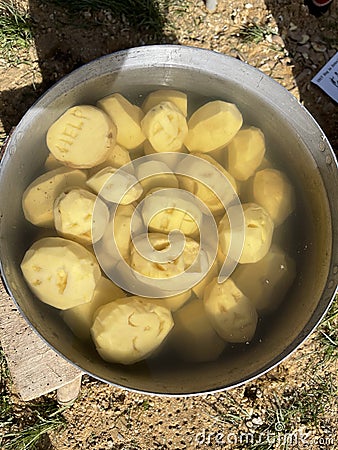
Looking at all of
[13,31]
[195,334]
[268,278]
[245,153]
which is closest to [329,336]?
[268,278]

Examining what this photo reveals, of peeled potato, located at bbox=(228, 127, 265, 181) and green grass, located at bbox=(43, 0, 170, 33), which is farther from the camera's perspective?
green grass, located at bbox=(43, 0, 170, 33)

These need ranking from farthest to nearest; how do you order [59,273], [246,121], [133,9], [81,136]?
[133,9] → [246,121] → [81,136] → [59,273]

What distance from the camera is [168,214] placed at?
1.17 m

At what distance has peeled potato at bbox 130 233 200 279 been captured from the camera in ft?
3.74

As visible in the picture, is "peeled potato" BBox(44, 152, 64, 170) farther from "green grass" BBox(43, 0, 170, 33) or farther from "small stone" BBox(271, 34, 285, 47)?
"small stone" BBox(271, 34, 285, 47)

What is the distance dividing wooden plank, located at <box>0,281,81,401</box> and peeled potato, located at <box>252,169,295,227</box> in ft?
2.19

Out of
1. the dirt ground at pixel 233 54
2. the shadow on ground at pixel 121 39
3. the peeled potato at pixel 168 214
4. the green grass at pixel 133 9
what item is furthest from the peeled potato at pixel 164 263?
the green grass at pixel 133 9

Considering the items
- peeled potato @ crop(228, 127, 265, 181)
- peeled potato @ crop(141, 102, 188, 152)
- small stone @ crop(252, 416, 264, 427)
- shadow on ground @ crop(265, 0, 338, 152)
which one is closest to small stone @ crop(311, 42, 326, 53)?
shadow on ground @ crop(265, 0, 338, 152)

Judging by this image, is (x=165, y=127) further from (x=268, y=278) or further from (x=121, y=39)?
(x=121, y=39)

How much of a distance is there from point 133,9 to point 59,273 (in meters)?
0.95

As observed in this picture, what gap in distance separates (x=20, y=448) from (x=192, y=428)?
49 cm

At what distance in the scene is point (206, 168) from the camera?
1.24 metres

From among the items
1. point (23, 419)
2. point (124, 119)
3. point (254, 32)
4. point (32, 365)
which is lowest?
point (23, 419)

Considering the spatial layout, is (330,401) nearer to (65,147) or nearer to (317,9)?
(65,147)
